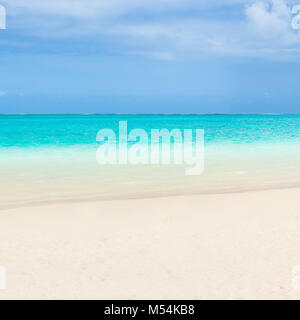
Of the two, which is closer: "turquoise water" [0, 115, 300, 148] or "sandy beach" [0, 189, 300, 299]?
"sandy beach" [0, 189, 300, 299]

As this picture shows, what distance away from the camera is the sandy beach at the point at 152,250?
422 centimetres

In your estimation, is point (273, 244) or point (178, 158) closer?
point (273, 244)

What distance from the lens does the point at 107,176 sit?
12656 mm

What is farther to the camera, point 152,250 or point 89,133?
point 89,133

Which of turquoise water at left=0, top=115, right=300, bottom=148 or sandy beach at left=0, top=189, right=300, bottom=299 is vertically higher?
turquoise water at left=0, top=115, right=300, bottom=148

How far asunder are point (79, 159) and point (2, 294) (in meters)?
14.1

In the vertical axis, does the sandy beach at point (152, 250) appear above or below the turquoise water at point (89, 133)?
below

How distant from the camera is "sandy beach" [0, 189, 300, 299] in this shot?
4219mm

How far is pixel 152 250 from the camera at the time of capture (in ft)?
17.6

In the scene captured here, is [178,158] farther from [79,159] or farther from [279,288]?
[279,288]

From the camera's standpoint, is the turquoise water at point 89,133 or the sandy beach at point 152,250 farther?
the turquoise water at point 89,133
